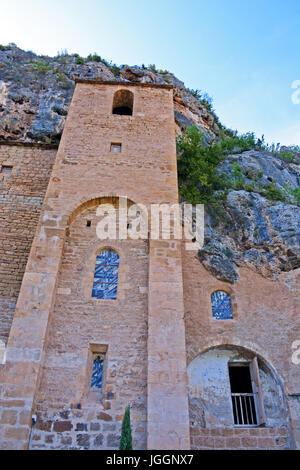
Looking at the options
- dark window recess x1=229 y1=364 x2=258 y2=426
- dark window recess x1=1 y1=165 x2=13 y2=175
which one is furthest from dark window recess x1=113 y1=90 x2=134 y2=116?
dark window recess x1=229 y1=364 x2=258 y2=426

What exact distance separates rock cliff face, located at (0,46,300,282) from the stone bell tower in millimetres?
2925

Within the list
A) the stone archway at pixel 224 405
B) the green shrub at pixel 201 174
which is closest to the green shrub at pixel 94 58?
the green shrub at pixel 201 174

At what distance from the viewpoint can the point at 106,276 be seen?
30.1 feet

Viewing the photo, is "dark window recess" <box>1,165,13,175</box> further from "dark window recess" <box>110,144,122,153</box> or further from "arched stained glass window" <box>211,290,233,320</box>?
"arched stained glass window" <box>211,290,233,320</box>

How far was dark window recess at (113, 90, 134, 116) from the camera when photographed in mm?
14023

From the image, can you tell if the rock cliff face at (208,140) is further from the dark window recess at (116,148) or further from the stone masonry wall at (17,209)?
the dark window recess at (116,148)

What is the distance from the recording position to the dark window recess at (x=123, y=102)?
14023mm

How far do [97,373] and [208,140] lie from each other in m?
14.2

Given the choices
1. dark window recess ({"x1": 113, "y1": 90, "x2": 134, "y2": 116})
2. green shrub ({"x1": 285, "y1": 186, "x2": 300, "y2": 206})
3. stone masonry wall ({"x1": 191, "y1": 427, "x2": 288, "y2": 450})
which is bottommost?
stone masonry wall ({"x1": 191, "y1": 427, "x2": 288, "y2": 450})

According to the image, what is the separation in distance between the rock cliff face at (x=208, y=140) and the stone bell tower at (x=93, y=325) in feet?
9.60

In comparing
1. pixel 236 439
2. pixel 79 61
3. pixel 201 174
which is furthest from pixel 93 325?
pixel 79 61

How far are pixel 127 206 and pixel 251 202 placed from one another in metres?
5.50
